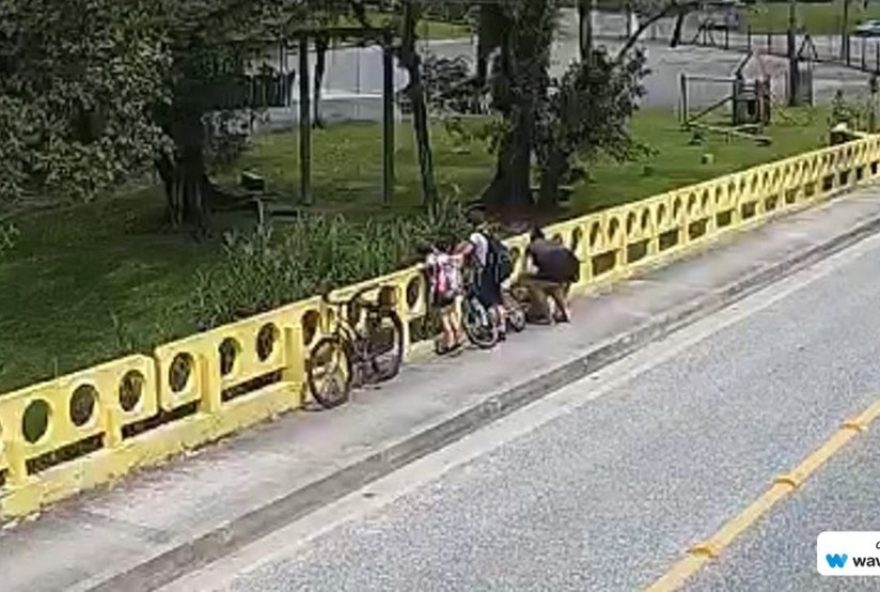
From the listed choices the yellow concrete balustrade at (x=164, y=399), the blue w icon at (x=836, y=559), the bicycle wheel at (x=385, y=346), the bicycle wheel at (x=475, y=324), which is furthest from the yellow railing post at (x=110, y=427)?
the bicycle wheel at (x=475, y=324)

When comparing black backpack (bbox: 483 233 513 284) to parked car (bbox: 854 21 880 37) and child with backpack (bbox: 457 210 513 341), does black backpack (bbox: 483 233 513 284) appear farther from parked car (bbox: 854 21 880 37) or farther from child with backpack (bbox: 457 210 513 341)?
parked car (bbox: 854 21 880 37)

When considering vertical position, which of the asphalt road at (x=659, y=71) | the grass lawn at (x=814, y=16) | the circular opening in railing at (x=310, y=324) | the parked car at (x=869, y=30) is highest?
the grass lawn at (x=814, y=16)

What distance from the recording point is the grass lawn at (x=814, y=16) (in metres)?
82.9

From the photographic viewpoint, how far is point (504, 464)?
12.6 m

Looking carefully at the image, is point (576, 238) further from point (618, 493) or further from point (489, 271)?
point (618, 493)

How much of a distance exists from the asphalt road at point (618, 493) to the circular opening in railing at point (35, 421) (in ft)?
5.83

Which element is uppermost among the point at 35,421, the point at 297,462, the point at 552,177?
the point at 552,177

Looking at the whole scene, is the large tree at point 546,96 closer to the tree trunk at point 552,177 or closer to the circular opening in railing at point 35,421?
the tree trunk at point 552,177

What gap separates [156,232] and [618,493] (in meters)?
17.9

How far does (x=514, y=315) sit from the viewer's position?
17.2 metres

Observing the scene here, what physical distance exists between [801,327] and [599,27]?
55.2 m

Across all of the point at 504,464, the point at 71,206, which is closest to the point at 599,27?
the point at 71,206

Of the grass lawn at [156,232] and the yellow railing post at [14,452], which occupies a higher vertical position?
the yellow railing post at [14,452]

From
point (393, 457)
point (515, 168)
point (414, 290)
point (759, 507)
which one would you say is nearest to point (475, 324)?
point (414, 290)
